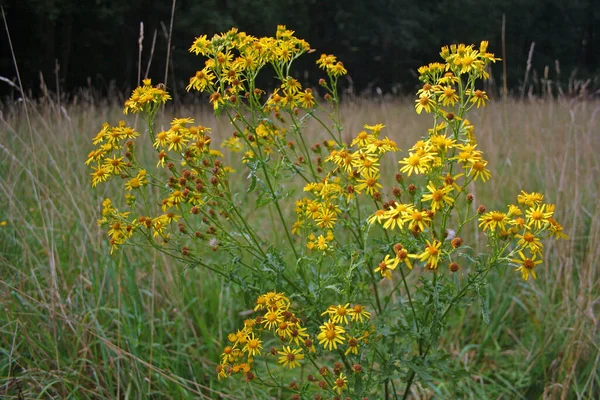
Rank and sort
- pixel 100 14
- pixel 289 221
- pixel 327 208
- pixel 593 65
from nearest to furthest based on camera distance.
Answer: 1. pixel 327 208
2. pixel 289 221
3. pixel 100 14
4. pixel 593 65

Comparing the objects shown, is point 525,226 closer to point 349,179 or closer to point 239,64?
point 349,179

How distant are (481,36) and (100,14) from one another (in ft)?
45.1

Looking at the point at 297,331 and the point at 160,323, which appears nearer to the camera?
the point at 297,331

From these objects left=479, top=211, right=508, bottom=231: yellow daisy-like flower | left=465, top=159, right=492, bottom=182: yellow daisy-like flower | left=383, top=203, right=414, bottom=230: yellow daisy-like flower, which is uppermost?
left=465, top=159, right=492, bottom=182: yellow daisy-like flower

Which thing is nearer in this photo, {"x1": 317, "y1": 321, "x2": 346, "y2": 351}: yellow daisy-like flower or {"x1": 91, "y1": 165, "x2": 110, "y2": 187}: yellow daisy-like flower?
{"x1": 317, "y1": 321, "x2": 346, "y2": 351}: yellow daisy-like flower

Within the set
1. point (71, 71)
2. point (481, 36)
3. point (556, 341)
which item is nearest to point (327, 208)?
point (556, 341)

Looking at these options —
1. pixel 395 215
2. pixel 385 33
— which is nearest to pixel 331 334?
pixel 395 215

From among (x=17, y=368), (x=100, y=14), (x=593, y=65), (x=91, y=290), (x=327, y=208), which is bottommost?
(x=593, y=65)

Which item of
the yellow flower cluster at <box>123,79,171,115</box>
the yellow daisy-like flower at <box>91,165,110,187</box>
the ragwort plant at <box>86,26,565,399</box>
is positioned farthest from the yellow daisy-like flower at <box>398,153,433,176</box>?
the yellow daisy-like flower at <box>91,165,110,187</box>

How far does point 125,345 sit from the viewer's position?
6.59 ft

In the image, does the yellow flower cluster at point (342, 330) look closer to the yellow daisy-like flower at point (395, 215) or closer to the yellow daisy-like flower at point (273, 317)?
the yellow daisy-like flower at point (273, 317)

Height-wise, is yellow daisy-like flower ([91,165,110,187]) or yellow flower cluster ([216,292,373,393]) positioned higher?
yellow daisy-like flower ([91,165,110,187])

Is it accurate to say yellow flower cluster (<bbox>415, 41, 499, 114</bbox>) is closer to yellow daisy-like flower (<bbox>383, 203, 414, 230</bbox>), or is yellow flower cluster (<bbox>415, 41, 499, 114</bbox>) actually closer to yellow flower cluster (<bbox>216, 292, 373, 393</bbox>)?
yellow daisy-like flower (<bbox>383, 203, 414, 230</bbox>)

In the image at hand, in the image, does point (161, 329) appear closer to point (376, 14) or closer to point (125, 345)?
point (125, 345)
